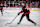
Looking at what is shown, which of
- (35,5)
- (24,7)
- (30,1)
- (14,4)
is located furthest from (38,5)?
(24,7)

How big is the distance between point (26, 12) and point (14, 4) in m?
18.6

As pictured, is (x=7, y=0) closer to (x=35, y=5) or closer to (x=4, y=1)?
(x=4, y=1)

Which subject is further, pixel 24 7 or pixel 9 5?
pixel 9 5

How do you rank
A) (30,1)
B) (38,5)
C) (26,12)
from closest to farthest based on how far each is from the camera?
1. (26,12)
2. (38,5)
3. (30,1)

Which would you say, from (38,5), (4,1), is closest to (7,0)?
(4,1)

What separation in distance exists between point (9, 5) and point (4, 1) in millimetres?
1772

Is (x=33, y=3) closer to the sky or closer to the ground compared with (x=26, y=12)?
closer to the ground

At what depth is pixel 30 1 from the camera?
24516 millimetres

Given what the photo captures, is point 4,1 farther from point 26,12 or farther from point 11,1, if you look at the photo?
point 26,12

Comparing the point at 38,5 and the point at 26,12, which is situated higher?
the point at 26,12

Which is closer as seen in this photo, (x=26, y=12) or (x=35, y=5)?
(x=26, y=12)

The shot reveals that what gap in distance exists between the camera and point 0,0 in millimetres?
25281

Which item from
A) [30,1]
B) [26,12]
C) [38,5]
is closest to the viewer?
[26,12]

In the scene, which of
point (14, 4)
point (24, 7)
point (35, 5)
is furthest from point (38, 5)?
point (24, 7)
